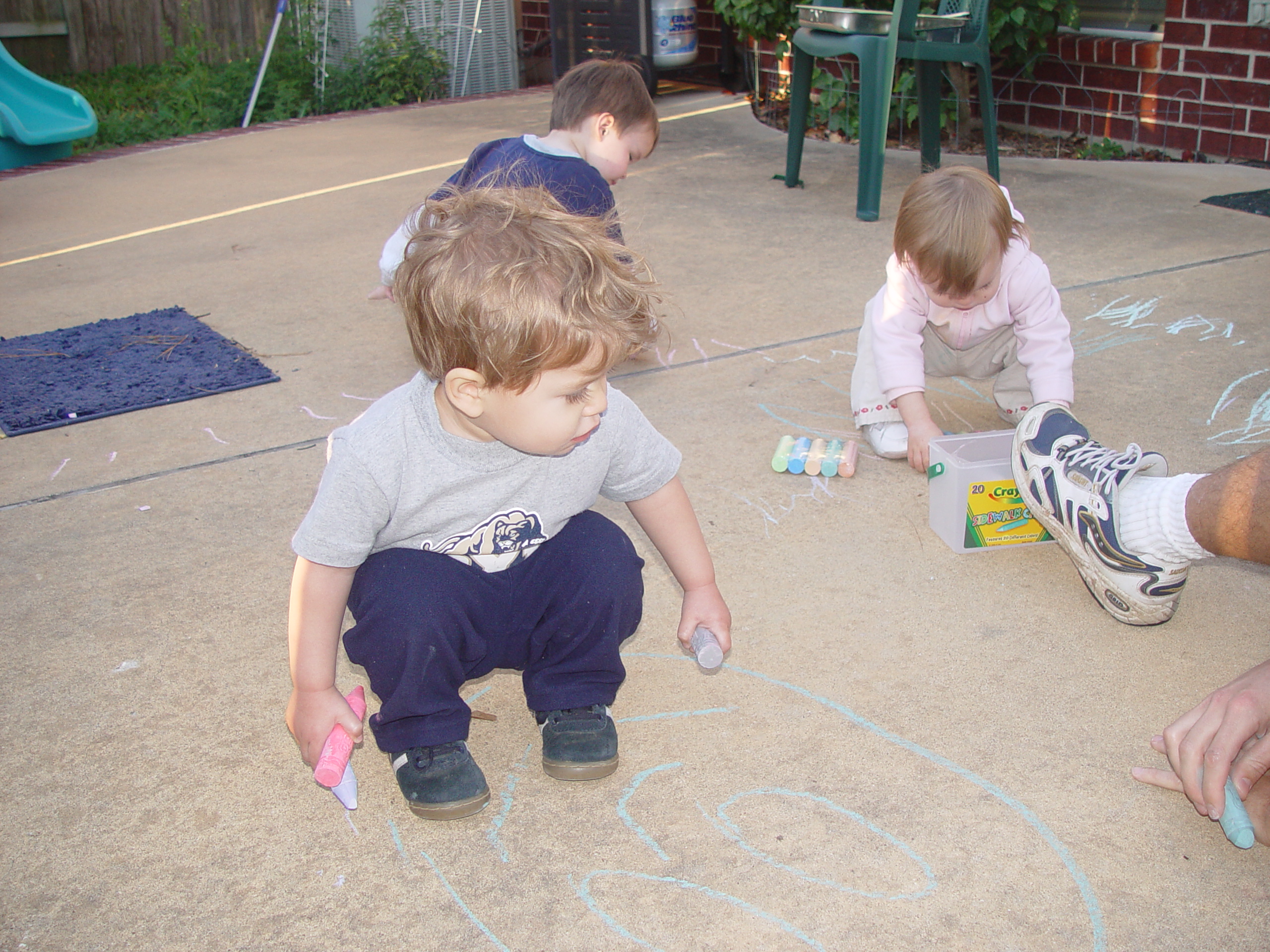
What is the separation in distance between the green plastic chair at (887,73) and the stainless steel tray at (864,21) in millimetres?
34

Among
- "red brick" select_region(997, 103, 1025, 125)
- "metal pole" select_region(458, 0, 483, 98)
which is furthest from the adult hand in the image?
"metal pole" select_region(458, 0, 483, 98)

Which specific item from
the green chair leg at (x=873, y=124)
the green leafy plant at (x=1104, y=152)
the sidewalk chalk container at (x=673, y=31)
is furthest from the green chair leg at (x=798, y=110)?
the sidewalk chalk container at (x=673, y=31)

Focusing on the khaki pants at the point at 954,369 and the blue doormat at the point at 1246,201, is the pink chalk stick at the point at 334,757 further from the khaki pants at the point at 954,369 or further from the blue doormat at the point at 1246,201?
the blue doormat at the point at 1246,201

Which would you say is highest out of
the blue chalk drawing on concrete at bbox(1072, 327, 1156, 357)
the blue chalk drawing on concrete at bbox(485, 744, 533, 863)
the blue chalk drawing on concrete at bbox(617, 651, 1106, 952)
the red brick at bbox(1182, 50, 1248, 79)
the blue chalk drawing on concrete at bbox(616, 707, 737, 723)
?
the red brick at bbox(1182, 50, 1248, 79)

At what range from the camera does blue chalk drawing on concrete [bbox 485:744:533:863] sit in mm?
1444

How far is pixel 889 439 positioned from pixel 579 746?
1.17m

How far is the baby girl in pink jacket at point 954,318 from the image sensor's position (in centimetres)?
222

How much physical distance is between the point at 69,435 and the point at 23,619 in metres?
0.87

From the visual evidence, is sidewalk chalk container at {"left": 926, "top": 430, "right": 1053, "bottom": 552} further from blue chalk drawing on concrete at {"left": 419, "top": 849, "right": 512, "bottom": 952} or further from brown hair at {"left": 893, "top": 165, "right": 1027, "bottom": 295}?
blue chalk drawing on concrete at {"left": 419, "top": 849, "right": 512, "bottom": 952}

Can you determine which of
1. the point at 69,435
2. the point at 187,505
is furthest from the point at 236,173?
the point at 187,505

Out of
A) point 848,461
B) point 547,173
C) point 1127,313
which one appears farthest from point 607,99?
point 1127,313

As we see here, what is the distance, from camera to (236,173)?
5.43 m

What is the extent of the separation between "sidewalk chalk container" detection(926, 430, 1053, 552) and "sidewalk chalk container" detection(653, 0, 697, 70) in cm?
532

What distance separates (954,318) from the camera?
96.4 inches
